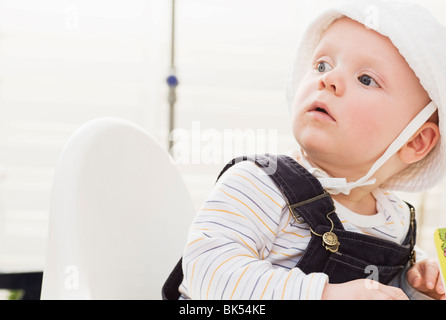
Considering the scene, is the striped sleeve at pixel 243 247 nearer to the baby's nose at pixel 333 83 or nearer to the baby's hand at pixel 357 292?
the baby's hand at pixel 357 292

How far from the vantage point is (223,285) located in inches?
19.7

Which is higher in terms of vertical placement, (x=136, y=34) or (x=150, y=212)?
(x=136, y=34)

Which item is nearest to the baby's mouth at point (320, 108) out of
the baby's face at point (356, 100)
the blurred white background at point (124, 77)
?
the baby's face at point (356, 100)

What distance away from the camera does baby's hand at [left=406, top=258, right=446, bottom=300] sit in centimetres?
66

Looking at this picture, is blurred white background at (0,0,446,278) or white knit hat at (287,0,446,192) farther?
blurred white background at (0,0,446,278)

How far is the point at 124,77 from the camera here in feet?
6.92

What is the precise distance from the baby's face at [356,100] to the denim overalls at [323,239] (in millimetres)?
50

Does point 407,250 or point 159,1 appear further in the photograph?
point 159,1

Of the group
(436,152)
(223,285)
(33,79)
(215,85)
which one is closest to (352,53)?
(436,152)

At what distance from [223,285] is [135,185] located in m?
0.29

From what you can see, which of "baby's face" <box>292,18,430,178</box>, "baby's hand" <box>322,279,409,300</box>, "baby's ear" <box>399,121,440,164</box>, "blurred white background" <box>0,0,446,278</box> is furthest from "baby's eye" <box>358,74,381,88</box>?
"blurred white background" <box>0,0,446,278</box>

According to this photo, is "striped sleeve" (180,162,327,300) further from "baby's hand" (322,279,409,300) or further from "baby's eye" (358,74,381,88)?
"baby's eye" (358,74,381,88)

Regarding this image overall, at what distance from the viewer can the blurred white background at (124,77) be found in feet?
6.77

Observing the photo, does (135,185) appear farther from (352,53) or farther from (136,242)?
(352,53)
